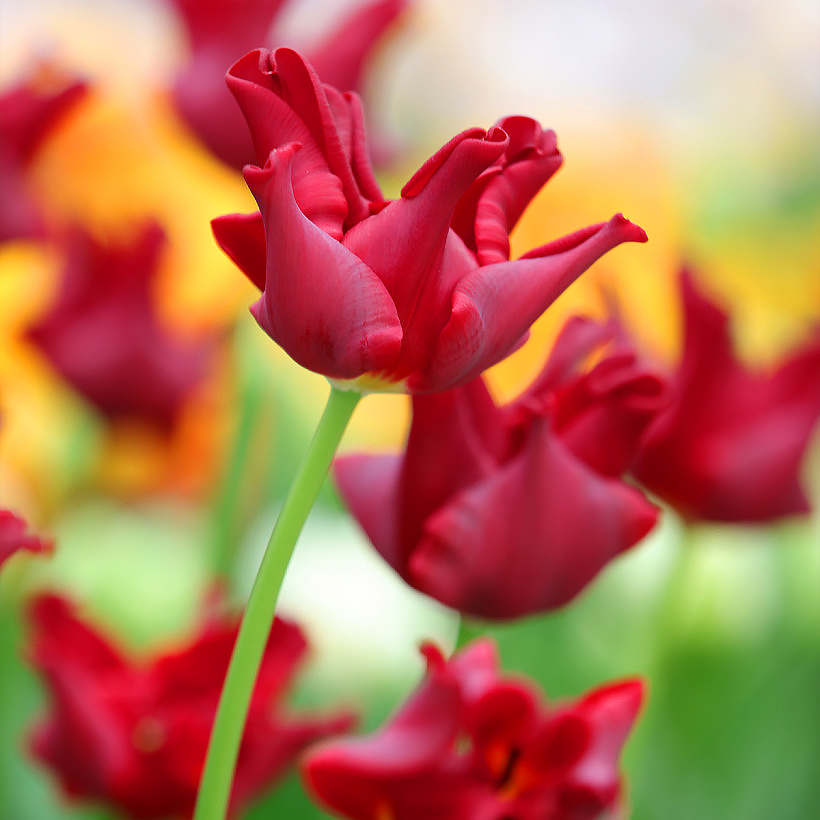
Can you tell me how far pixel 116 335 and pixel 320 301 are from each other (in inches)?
13.8

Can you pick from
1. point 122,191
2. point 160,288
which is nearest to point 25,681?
point 160,288

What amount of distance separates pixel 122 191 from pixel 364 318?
4.44 feet

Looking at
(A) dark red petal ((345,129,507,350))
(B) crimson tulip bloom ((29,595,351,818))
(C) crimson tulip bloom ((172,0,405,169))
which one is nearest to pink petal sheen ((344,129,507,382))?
(A) dark red petal ((345,129,507,350))

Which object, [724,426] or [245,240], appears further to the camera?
[724,426]

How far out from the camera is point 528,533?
0.28m

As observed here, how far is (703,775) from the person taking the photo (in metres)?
0.58

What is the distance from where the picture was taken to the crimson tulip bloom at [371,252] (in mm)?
189

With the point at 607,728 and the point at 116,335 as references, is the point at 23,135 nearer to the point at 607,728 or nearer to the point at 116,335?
the point at 116,335

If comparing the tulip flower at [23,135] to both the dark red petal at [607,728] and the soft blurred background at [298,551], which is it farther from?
the dark red petal at [607,728]

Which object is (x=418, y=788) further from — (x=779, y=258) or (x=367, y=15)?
(x=779, y=258)

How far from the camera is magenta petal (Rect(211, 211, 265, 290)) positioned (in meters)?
0.20

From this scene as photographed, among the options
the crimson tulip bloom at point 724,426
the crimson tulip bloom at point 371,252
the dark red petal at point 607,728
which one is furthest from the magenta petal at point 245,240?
the crimson tulip bloom at point 724,426

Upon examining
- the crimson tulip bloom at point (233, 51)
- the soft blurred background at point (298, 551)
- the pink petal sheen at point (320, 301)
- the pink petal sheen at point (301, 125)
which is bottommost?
the soft blurred background at point (298, 551)

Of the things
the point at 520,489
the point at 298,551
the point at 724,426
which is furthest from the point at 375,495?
the point at 298,551
